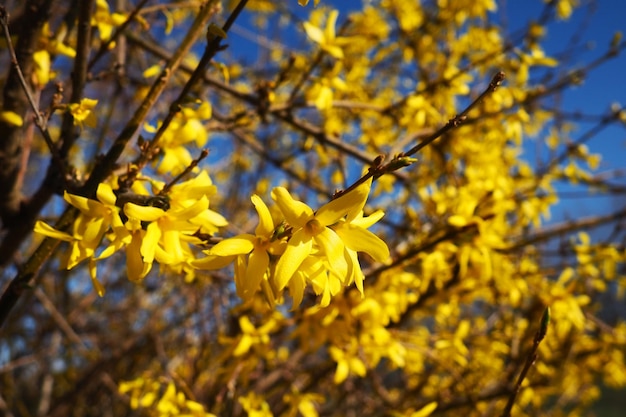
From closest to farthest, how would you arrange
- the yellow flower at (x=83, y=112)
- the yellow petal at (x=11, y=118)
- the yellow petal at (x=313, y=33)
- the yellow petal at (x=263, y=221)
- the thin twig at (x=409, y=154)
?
the thin twig at (x=409, y=154), the yellow petal at (x=263, y=221), the yellow flower at (x=83, y=112), the yellow petal at (x=11, y=118), the yellow petal at (x=313, y=33)

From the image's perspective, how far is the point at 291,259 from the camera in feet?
2.53

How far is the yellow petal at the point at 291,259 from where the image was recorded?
769 mm

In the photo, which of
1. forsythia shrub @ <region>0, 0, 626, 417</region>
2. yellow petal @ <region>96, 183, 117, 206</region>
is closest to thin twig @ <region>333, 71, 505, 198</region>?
forsythia shrub @ <region>0, 0, 626, 417</region>

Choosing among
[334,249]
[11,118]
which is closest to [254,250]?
[334,249]

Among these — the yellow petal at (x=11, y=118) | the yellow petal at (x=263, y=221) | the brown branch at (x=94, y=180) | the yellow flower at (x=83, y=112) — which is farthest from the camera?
the yellow petal at (x=11, y=118)

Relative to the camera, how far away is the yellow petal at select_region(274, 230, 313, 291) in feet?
2.52

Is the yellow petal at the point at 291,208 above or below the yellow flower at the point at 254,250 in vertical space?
above

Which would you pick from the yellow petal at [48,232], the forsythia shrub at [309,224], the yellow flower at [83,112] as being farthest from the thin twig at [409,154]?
the yellow flower at [83,112]

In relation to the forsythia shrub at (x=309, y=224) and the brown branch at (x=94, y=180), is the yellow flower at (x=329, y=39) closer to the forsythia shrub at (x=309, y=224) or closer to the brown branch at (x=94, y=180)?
the forsythia shrub at (x=309, y=224)

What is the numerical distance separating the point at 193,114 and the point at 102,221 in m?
0.56

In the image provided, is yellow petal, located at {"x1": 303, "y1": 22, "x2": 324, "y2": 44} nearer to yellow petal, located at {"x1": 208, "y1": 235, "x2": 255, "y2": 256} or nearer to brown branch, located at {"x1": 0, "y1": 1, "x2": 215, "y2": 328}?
brown branch, located at {"x1": 0, "y1": 1, "x2": 215, "y2": 328}

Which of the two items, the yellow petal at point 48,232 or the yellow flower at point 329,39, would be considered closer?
the yellow petal at point 48,232

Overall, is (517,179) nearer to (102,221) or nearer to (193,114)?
(193,114)

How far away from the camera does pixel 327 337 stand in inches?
70.1
